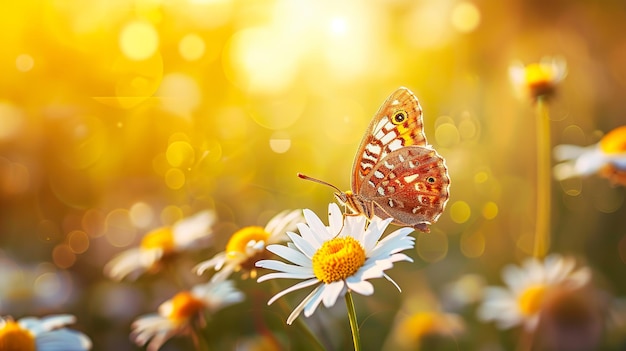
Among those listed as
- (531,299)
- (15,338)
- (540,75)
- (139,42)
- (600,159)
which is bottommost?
(15,338)

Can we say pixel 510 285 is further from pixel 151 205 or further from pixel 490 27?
pixel 151 205

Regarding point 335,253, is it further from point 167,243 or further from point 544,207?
point 167,243

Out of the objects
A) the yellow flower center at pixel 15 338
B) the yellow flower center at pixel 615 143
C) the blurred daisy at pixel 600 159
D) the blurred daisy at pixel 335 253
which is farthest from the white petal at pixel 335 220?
the yellow flower center at pixel 615 143

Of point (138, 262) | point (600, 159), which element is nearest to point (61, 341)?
point (138, 262)

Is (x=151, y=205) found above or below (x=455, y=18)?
below

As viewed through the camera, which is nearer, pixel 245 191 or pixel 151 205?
pixel 245 191

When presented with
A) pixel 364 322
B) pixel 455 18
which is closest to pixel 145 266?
pixel 364 322

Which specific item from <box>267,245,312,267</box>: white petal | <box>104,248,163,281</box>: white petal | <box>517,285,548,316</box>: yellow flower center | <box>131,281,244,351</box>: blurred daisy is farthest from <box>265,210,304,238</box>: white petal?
<box>517,285,548,316</box>: yellow flower center
